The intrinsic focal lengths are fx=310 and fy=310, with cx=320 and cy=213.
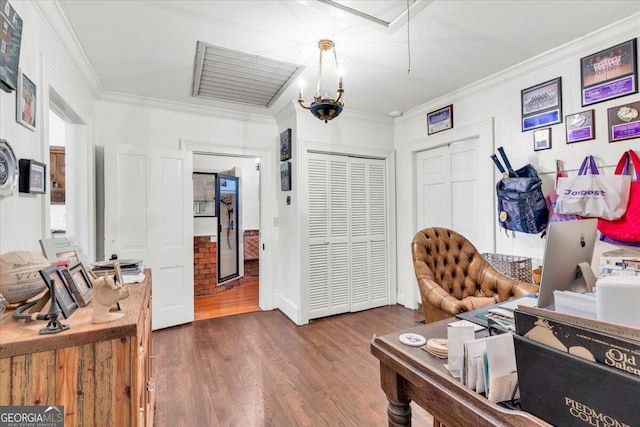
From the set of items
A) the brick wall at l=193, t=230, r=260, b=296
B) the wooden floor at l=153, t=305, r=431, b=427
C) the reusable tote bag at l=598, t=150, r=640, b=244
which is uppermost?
the reusable tote bag at l=598, t=150, r=640, b=244

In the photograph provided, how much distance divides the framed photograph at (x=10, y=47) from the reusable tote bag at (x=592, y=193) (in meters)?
3.32

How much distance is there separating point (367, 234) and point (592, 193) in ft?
7.55

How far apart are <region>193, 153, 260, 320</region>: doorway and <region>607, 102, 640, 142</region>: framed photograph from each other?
146 inches

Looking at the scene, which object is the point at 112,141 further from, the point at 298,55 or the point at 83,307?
the point at 83,307

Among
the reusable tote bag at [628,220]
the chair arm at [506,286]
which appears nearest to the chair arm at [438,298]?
the chair arm at [506,286]

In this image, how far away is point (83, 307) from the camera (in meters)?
1.16

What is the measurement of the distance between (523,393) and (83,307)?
1.42 m

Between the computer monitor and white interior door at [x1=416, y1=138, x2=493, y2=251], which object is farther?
white interior door at [x1=416, y1=138, x2=493, y2=251]

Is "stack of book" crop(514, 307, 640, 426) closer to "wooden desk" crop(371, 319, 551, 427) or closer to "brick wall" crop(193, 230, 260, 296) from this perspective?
"wooden desk" crop(371, 319, 551, 427)

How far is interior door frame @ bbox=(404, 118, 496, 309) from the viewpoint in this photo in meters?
3.00

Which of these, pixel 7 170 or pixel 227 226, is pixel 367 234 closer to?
pixel 227 226

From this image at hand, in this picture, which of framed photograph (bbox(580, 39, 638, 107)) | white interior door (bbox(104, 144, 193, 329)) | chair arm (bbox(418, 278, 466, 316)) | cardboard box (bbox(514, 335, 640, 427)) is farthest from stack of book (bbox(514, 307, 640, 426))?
white interior door (bbox(104, 144, 193, 329))

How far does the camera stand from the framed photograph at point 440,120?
3.39 metres

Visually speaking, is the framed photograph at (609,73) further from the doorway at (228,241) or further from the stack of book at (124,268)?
the doorway at (228,241)
